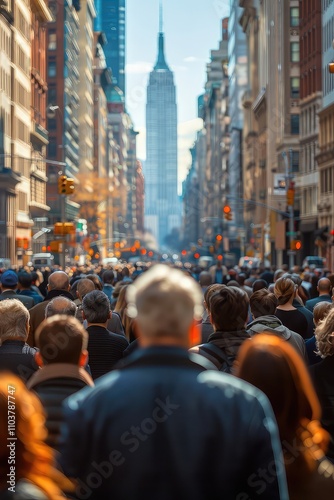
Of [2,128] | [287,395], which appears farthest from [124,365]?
[2,128]

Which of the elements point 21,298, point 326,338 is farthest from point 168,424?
point 21,298

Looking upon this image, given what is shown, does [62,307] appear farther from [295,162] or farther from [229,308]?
[295,162]

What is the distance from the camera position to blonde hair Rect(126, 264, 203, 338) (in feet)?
13.6

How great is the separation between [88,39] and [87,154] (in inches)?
736

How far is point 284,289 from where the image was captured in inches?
492

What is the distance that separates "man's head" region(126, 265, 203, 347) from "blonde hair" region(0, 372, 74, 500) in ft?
1.65

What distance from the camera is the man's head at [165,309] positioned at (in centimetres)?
414

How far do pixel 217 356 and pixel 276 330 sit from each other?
73.5 inches

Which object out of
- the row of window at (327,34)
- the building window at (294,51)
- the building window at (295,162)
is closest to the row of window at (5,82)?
the row of window at (327,34)

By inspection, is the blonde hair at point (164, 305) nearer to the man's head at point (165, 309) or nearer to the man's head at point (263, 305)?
the man's head at point (165, 309)

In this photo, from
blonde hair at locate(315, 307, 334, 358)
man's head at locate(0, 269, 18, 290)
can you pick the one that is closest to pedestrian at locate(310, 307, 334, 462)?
blonde hair at locate(315, 307, 334, 358)

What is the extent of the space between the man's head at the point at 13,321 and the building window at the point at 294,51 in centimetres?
8967

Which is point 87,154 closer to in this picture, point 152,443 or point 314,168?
point 314,168

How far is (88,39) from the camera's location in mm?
177000
